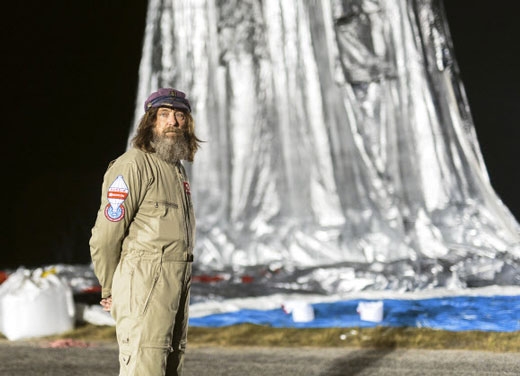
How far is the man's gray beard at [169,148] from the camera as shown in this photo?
154 cm

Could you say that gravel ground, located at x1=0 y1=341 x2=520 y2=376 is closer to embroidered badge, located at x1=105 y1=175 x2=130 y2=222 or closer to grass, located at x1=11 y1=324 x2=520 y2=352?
grass, located at x1=11 y1=324 x2=520 y2=352

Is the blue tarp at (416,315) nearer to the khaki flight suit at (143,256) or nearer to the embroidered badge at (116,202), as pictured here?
the khaki flight suit at (143,256)

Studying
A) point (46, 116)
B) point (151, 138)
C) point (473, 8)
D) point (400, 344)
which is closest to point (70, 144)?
point (46, 116)

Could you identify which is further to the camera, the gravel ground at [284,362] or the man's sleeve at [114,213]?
the gravel ground at [284,362]

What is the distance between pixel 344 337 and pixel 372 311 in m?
0.21

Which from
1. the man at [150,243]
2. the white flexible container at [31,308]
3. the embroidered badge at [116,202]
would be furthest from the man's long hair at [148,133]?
the white flexible container at [31,308]

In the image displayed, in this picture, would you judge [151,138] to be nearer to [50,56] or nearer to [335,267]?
[335,267]

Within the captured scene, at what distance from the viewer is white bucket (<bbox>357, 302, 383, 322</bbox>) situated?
127 inches

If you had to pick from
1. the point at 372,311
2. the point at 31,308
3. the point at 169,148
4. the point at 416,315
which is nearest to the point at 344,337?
the point at 372,311

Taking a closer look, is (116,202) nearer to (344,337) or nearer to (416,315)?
(344,337)

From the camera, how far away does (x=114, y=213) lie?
4.78ft

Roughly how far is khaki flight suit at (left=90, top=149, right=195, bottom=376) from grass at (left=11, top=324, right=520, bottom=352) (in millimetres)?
1610

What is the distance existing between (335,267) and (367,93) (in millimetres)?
1090

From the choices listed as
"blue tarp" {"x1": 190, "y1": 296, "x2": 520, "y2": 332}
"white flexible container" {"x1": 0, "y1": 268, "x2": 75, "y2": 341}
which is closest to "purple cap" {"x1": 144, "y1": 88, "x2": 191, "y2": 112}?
"blue tarp" {"x1": 190, "y1": 296, "x2": 520, "y2": 332}
